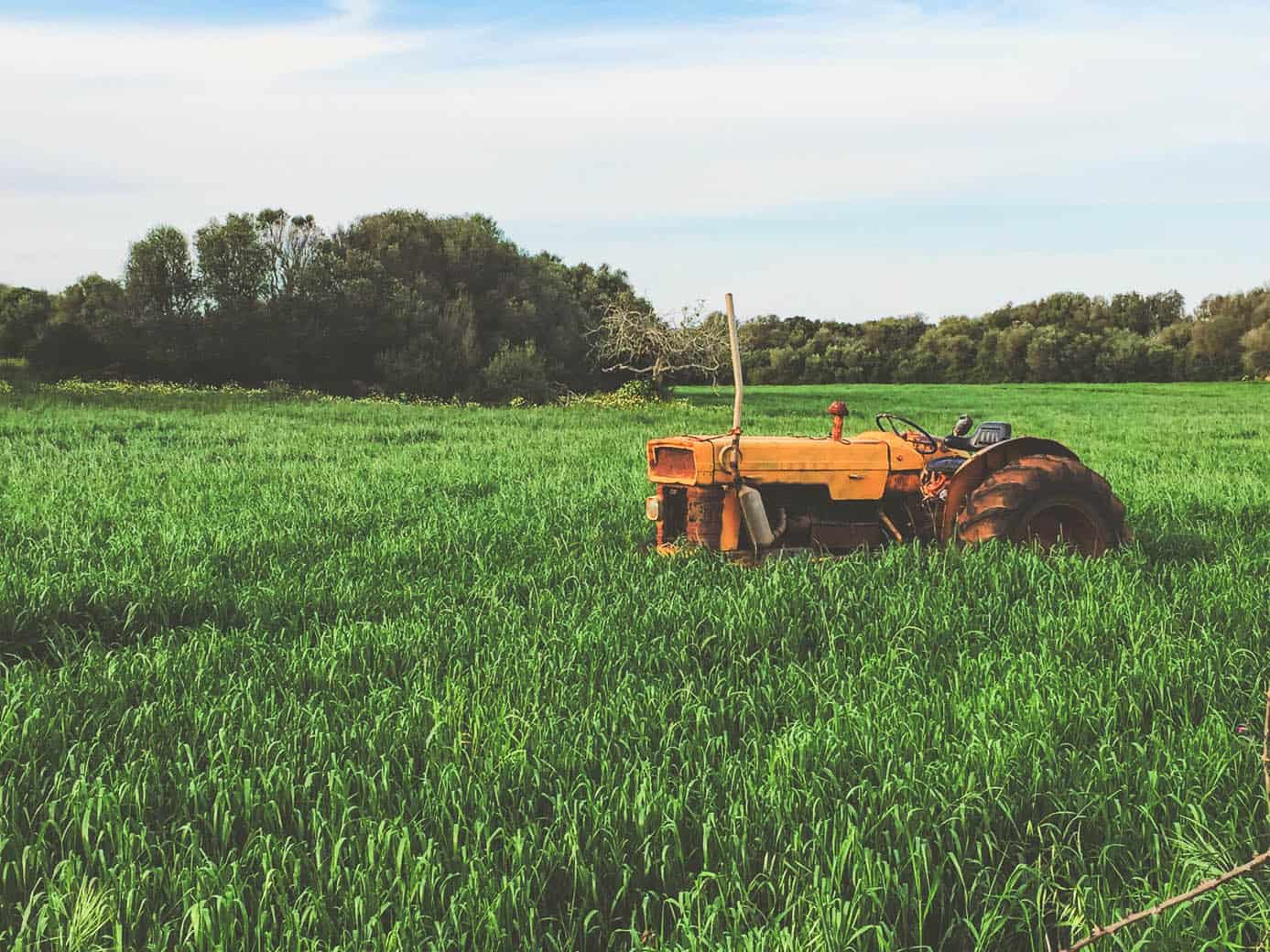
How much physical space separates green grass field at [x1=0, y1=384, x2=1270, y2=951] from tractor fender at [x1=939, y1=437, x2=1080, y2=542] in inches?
16.0

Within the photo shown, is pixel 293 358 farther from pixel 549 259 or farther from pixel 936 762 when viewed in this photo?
pixel 936 762

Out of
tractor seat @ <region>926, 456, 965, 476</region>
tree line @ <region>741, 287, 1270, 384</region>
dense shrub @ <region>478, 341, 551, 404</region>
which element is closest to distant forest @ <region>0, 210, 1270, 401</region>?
dense shrub @ <region>478, 341, 551, 404</region>

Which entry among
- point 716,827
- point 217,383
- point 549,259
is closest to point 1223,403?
point 549,259

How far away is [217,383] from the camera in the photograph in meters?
34.5

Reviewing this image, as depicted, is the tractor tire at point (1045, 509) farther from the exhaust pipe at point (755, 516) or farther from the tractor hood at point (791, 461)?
the exhaust pipe at point (755, 516)

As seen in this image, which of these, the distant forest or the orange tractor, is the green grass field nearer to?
the orange tractor

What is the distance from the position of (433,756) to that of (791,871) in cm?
133

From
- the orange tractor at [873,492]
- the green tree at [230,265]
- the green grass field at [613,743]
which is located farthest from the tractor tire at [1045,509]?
the green tree at [230,265]

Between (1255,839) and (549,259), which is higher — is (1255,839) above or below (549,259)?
below

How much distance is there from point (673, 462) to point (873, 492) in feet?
4.20

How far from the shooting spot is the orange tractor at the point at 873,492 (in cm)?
601

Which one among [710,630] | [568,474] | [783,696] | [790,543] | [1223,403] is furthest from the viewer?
[1223,403]

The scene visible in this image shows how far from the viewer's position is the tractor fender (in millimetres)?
6182

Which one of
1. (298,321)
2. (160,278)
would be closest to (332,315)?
(298,321)
